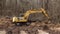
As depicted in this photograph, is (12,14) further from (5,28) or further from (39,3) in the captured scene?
(5,28)

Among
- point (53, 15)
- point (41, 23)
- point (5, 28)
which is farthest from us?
point (53, 15)

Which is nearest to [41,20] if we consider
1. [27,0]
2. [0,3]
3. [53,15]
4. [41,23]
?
[41,23]

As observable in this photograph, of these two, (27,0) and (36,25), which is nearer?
(36,25)

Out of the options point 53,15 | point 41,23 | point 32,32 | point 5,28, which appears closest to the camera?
point 32,32

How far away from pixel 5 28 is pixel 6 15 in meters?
1.77

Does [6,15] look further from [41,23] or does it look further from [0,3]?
[41,23]

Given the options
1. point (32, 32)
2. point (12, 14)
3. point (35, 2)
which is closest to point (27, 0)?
point (35, 2)

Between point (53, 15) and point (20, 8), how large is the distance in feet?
4.60

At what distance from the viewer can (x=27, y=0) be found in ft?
23.2

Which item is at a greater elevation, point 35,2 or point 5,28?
point 35,2

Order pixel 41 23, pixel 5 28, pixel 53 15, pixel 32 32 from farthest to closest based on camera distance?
pixel 53 15 → pixel 41 23 → pixel 5 28 → pixel 32 32

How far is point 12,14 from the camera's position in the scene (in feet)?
23.1

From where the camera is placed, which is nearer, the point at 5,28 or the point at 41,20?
the point at 5,28

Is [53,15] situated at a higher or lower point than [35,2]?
lower
